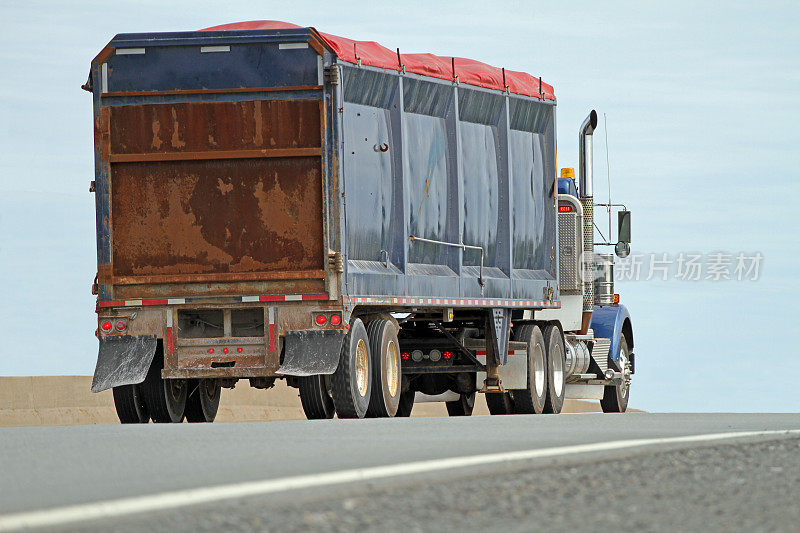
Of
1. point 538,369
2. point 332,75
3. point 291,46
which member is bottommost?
point 538,369

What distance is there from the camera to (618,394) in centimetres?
2433

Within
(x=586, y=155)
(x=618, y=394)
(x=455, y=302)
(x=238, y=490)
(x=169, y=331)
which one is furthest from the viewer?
(x=618, y=394)

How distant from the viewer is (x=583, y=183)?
2294cm

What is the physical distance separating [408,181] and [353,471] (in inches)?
381

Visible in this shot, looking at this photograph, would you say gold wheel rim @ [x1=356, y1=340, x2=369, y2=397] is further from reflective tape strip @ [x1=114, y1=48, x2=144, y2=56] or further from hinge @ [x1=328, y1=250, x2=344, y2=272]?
reflective tape strip @ [x1=114, y1=48, x2=144, y2=56]

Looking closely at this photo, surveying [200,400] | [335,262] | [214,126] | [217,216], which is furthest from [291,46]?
[200,400]

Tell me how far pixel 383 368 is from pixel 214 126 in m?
3.33

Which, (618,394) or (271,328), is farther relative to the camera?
(618,394)

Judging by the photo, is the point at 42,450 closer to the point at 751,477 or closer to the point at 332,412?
the point at 751,477

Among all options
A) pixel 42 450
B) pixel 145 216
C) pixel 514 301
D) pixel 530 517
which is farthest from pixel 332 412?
pixel 530 517

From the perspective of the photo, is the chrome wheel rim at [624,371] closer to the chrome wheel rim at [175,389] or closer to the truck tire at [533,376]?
the truck tire at [533,376]

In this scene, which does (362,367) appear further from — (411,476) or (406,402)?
(411,476)

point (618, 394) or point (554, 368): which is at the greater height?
point (554, 368)

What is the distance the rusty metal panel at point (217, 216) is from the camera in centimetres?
1553
